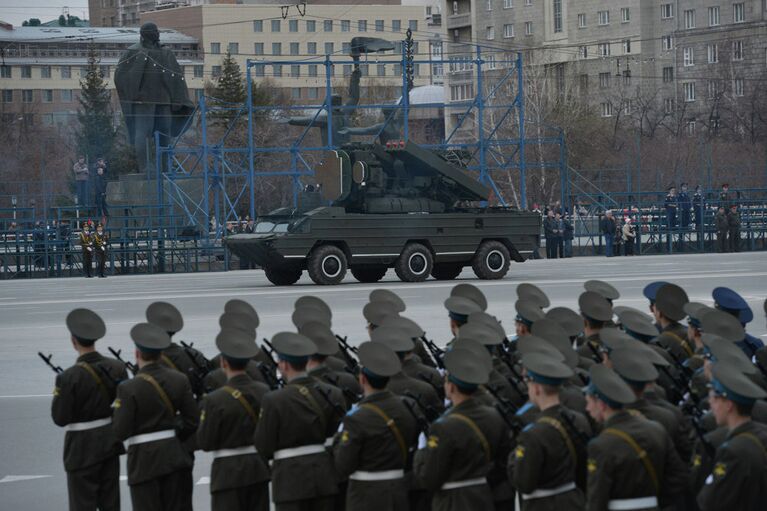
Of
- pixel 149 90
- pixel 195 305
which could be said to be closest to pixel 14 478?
pixel 195 305

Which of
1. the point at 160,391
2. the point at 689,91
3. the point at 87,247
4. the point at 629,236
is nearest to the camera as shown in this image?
the point at 160,391

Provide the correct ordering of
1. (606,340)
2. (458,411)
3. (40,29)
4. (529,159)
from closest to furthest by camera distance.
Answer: (458,411)
(606,340)
(529,159)
(40,29)

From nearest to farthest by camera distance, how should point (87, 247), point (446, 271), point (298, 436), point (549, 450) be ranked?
point (549, 450), point (298, 436), point (446, 271), point (87, 247)

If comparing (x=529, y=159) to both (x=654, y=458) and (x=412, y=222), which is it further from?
(x=654, y=458)

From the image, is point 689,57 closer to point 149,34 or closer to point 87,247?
point 149,34

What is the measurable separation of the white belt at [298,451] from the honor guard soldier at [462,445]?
80 centimetres

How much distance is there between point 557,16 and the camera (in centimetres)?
9844

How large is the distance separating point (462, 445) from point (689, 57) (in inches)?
3307

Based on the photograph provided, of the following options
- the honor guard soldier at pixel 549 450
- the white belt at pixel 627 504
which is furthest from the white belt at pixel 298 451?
the white belt at pixel 627 504

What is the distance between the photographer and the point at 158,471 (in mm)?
8875

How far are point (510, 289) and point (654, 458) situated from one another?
2038cm

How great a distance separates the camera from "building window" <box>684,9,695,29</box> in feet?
294

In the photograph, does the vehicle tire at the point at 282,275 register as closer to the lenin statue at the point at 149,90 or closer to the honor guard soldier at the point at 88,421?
the lenin statue at the point at 149,90

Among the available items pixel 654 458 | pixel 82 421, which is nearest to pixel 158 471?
pixel 82 421
